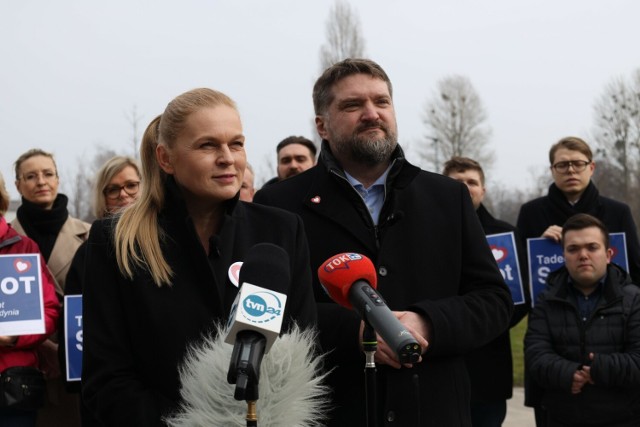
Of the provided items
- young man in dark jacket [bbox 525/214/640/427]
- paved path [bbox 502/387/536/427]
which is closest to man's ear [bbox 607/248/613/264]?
young man in dark jacket [bbox 525/214/640/427]

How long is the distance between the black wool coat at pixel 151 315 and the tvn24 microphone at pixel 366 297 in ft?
0.74

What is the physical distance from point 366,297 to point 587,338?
Answer: 378 centimetres

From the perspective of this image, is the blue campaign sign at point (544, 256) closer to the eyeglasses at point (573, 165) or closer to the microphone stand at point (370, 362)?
the eyeglasses at point (573, 165)

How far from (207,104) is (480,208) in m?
4.12

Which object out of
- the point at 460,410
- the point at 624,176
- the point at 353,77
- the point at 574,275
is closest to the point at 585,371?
the point at 574,275

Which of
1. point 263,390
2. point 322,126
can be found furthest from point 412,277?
point 263,390

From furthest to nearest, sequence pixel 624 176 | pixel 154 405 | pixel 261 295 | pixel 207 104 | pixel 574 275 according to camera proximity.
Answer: pixel 624 176
pixel 574 275
pixel 207 104
pixel 154 405
pixel 261 295

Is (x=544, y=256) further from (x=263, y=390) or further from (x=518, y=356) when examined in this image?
(x=518, y=356)

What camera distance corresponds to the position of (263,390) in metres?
2.20

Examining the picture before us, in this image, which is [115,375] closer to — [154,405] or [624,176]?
[154,405]

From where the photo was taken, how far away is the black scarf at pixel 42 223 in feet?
20.3

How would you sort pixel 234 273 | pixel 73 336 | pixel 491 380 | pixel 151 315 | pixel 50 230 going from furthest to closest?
pixel 50 230
pixel 491 380
pixel 73 336
pixel 234 273
pixel 151 315

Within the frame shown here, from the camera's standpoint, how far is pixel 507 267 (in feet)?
20.7

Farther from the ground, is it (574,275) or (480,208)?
(480,208)
